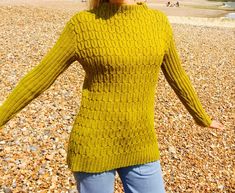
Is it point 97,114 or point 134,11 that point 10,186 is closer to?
point 97,114

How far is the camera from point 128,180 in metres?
2.41

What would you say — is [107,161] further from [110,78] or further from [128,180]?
[110,78]

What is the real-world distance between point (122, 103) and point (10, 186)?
3.17 meters

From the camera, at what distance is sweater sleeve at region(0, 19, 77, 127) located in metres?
2.24

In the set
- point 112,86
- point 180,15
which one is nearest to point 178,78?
point 112,86

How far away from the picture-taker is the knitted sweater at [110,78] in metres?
2.22

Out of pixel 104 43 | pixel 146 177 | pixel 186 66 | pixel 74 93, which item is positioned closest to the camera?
pixel 104 43

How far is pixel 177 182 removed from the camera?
18.2 feet

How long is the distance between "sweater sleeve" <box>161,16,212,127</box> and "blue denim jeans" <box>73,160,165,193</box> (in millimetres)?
507

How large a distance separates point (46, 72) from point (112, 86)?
39 cm

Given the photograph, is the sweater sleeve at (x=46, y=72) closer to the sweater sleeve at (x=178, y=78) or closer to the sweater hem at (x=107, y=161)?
the sweater hem at (x=107, y=161)

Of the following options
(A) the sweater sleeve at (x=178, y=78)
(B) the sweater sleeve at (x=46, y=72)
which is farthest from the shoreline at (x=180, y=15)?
(B) the sweater sleeve at (x=46, y=72)

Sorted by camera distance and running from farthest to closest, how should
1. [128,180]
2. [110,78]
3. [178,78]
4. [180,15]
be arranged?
[180,15] < [178,78] < [128,180] < [110,78]

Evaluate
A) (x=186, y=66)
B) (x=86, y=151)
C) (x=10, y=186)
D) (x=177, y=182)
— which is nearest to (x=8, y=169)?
(x=10, y=186)
